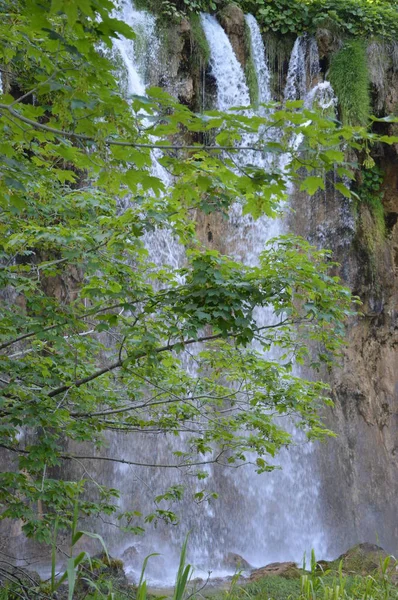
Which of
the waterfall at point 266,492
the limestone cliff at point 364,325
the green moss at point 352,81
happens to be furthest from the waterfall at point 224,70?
the green moss at point 352,81

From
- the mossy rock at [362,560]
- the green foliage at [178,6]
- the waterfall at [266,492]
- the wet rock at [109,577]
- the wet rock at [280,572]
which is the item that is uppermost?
the green foliage at [178,6]

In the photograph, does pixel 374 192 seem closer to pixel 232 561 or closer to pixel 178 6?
pixel 178 6

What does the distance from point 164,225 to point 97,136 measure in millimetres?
1531

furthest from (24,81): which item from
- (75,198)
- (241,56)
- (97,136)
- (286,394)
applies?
(241,56)

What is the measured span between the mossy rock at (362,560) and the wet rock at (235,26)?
868 cm

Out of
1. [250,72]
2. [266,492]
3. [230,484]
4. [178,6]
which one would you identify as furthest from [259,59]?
[266,492]

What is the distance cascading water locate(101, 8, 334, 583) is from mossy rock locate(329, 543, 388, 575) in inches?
85.6

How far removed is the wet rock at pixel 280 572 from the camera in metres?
7.67

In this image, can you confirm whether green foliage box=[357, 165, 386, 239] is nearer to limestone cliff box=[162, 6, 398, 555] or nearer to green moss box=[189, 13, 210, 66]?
limestone cliff box=[162, 6, 398, 555]

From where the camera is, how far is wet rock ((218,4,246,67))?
11980 mm

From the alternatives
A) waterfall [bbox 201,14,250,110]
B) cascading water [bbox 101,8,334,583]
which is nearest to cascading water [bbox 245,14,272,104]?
cascading water [bbox 101,8,334,583]

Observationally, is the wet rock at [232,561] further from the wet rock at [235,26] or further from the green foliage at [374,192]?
the wet rock at [235,26]

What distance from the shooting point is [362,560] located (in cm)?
793

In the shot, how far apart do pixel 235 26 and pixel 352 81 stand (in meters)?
2.46
